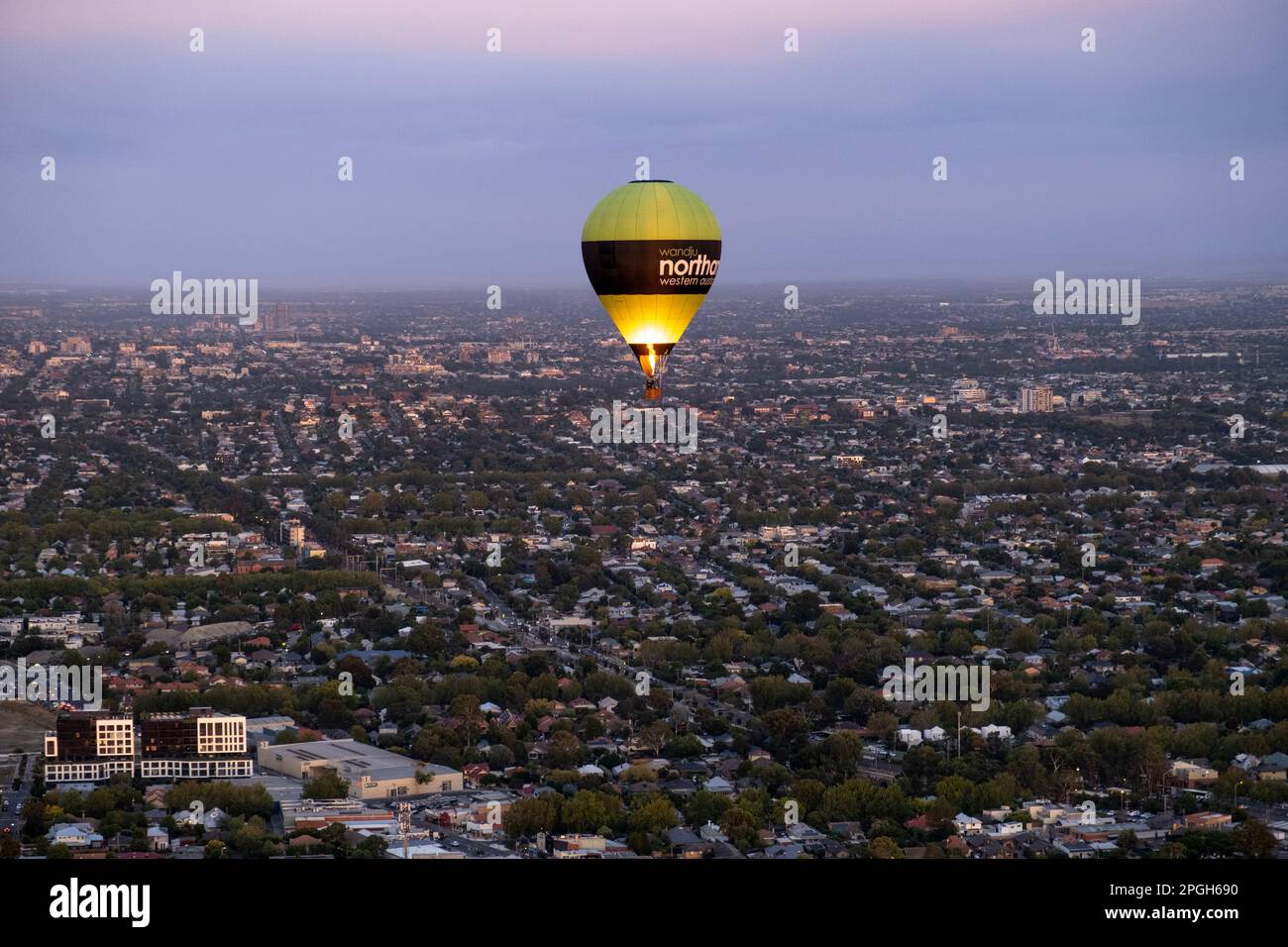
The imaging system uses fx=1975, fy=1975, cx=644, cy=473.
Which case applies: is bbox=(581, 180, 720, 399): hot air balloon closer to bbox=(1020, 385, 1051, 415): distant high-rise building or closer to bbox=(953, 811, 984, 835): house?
bbox=(953, 811, 984, 835): house

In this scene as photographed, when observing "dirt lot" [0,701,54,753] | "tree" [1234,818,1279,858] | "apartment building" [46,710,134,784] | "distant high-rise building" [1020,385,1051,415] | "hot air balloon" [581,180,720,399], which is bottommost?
"tree" [1234,818,1279,858]

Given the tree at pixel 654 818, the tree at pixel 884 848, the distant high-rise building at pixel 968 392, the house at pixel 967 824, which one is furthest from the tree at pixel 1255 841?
the distant high-rise building at pixel 968 392

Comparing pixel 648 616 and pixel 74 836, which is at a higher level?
pixel 648 616

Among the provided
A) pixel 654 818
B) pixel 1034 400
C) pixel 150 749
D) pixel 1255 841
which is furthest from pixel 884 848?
pixel 1034 400

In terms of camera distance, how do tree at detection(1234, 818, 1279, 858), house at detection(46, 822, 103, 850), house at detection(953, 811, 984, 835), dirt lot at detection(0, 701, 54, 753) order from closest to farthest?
1. tree at detection(1234, 818, 1279, 858)
2. house at detection(46, 822, 103, 850)
3. house at detection(953, 811, 984, 835)
4. dirt lot at detection(0, 701, 54, 753)

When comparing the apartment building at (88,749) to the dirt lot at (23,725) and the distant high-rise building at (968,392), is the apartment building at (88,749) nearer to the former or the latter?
the dirt lot at (23,725)

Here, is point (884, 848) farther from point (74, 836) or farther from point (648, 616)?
point (648, 616)

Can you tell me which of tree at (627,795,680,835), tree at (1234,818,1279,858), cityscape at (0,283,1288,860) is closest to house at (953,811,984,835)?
cityscape at (0,283,1288,860)
